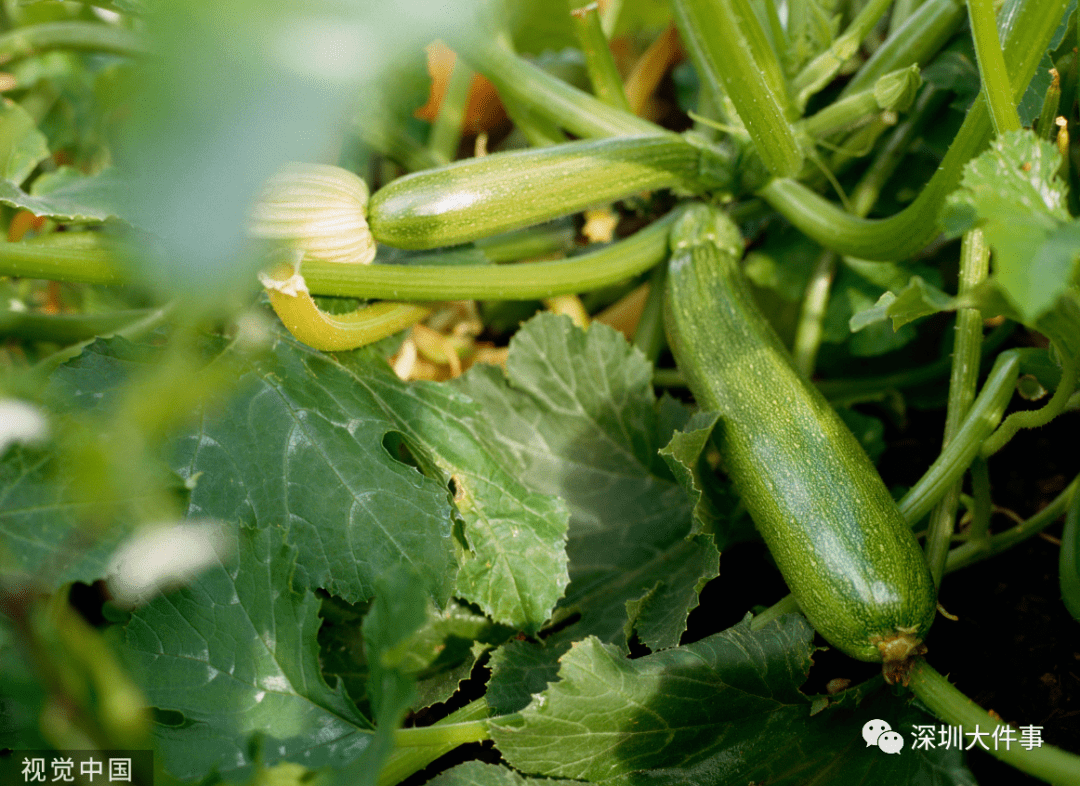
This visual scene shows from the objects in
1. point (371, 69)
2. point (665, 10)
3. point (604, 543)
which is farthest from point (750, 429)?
point (665, 10)

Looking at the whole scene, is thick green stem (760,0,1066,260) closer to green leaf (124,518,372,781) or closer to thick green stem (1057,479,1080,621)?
thick green stem (1057,479,1080,621)

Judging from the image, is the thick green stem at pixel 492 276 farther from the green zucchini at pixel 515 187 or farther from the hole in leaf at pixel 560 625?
the hole in leaf at pixel 560 625

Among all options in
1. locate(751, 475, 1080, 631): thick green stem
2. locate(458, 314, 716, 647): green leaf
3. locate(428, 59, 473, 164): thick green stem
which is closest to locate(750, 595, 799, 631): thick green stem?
locate(751, 475, 1080, 631): thick green stem

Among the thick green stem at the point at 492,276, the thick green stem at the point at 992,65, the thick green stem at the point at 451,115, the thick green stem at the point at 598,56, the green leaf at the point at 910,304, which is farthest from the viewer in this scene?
the thick green stem at the point at 451,115

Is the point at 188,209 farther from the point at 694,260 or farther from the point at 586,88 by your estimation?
the point at 586,88

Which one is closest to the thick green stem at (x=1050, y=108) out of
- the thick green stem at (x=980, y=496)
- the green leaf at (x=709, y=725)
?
the thick green stem at (x=980, y=496)
